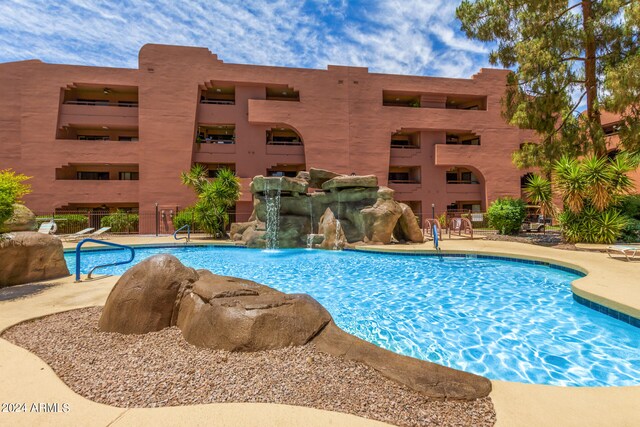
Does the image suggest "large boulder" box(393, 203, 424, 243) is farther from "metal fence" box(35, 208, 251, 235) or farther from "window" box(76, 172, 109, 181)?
"window" box(76, 172, 109, 181)

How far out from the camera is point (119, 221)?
69.1 feet

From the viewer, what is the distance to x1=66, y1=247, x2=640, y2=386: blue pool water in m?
3.96

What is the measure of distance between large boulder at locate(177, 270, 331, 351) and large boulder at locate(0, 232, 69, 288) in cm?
498

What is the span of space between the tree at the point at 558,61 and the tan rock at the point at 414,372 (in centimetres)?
1454

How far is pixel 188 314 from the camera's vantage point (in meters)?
3.89

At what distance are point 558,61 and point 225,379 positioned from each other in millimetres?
17888

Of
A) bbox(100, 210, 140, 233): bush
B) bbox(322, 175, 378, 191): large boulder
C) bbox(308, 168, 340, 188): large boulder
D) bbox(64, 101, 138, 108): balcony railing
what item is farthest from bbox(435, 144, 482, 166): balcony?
bbox(64, 101, 138, 108): balcony railing

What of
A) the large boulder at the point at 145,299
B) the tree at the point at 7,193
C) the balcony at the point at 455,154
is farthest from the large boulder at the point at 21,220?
the balcony at the point at 455,154

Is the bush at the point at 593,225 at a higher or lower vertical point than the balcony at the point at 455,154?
lower

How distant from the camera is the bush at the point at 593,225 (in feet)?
37.7

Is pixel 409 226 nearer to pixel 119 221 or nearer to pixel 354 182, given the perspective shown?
pixel 354 182

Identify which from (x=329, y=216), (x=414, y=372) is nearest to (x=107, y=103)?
(x=329, y=216)

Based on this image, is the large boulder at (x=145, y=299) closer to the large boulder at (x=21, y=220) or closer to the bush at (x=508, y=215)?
the large boulder at (x=21, y=220)

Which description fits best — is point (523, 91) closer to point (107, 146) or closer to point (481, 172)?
point (481, 172)
